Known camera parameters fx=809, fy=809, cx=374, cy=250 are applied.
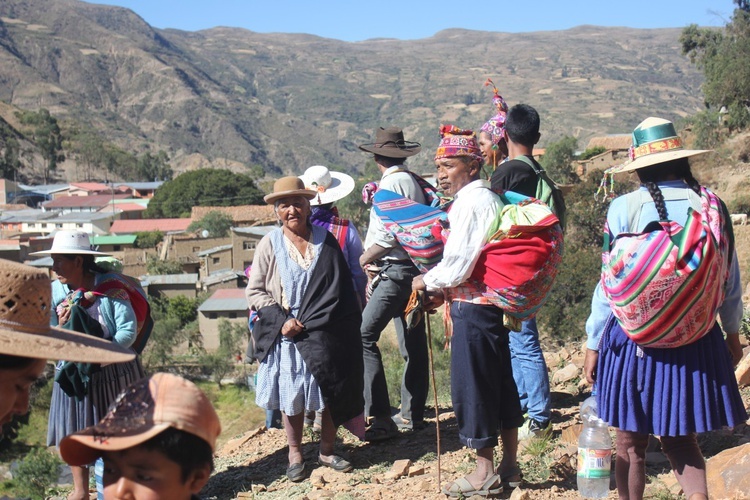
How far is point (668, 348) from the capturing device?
10.5ft

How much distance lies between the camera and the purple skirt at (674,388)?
10.4 ft

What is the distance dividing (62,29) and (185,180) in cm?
13941

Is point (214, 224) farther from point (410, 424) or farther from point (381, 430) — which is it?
point (381, 430)

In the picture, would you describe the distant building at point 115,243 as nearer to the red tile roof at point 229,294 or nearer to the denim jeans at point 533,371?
the red tile roof at point 229,294

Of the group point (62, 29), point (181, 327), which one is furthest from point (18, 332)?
A: point (62, 29)

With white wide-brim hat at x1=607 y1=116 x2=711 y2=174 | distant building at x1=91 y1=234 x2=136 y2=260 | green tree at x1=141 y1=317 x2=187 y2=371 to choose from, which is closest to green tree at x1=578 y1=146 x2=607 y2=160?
distant building at x1=91 y1=234 x2=136 y2=260

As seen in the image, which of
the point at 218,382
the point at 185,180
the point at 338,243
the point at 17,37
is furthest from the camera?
the point at 17,37

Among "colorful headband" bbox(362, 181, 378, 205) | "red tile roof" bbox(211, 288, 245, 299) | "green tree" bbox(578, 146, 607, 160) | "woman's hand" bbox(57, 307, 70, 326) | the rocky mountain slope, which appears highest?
the rocky mountain slope

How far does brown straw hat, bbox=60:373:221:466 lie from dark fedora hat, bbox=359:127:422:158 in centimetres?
344

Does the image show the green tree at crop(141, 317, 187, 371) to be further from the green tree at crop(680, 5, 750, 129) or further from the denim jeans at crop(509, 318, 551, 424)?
the denim jeans at crop(509, 318, 551, 424)

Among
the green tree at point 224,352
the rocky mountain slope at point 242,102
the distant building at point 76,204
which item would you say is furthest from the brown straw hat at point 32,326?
the rocky mountain slope at point 242,102

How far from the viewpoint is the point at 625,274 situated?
10.2 ft

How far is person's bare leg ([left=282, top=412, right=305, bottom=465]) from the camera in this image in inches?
187

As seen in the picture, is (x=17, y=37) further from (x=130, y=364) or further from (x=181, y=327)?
(x=130, y=364)
